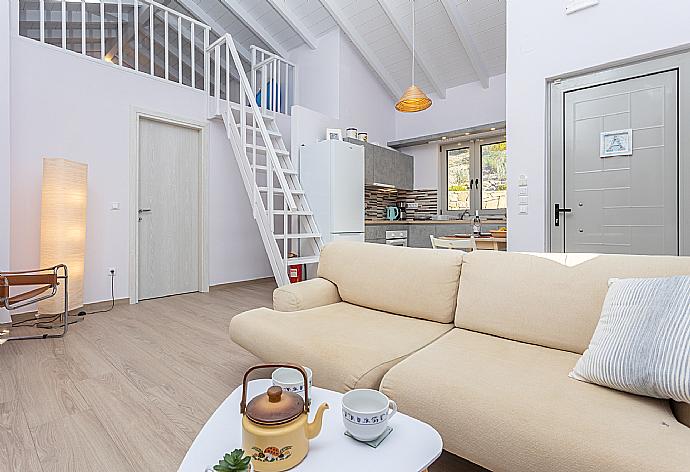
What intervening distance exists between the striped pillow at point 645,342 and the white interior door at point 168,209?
450 cm

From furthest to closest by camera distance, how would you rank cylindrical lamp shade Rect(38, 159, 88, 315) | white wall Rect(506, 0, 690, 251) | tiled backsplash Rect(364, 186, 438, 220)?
tiled backsplash Rect(364, 186, 438, 220) < cylindrical lamp shade Rect(38, 159, 88, 315) < white wall Rect(506, 0, 690, 251)

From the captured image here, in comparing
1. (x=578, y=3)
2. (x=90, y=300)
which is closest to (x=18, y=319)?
(x=90, y=300)

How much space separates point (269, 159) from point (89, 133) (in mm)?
1824

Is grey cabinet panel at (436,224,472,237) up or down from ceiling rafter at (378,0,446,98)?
down

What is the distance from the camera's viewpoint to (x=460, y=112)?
245 inches

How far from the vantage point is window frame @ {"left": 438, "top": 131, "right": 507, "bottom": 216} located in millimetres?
6047

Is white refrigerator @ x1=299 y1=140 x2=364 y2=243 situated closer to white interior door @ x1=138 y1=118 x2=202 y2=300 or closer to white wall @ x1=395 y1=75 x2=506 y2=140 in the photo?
white interior door @ x1=138 y1=118 x2=202 y2=300

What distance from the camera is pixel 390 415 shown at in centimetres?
106

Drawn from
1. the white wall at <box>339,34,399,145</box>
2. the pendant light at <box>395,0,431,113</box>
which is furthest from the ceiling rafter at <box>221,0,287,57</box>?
the pendant light at <box>395,0,431,113</box>

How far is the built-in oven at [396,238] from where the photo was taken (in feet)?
Answer: 19.3

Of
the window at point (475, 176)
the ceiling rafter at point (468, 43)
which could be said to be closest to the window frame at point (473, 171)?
the window at point (475, 176)

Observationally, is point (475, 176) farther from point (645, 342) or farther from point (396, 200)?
point (645, 342)

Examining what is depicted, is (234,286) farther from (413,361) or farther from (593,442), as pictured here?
(593,442)

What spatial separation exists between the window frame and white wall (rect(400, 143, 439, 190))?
10 centimetres
